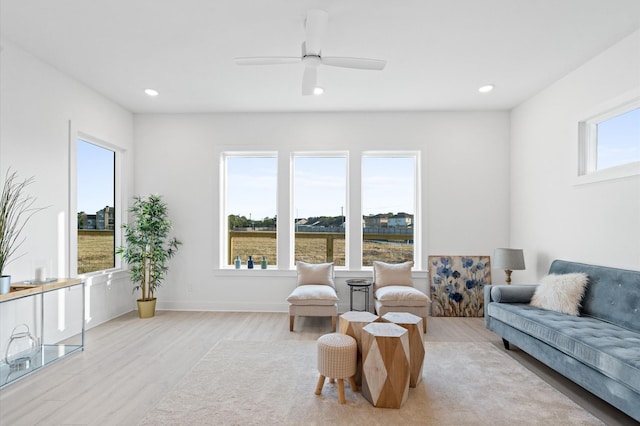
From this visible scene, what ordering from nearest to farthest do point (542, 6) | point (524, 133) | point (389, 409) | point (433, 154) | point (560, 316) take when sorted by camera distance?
1. point (389, 409)
2. point (542, 6)
3. point (560, 316)
4. point (524, 133)
5. point (433, 154)

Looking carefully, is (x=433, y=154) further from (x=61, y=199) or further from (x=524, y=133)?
(x=61, y=199)

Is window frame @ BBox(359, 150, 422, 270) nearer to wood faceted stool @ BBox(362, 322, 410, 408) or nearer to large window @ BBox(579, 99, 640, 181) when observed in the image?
large window @ BBox(579, 99, 640, 181)

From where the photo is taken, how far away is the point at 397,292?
4.40m

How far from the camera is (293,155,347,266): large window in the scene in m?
5.49

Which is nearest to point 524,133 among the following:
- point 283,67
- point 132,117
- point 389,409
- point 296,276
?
point 283,67

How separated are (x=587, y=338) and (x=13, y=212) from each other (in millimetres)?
4968

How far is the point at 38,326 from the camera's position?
11.8 feet

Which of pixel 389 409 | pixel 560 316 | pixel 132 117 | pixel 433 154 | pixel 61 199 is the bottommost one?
pixel 389 409

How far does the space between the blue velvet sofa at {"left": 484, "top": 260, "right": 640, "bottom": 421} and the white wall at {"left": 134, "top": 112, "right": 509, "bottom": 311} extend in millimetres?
1514

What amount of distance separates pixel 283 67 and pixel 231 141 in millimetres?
1931

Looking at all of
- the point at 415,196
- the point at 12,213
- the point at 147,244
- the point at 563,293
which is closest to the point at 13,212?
the point at 12,213

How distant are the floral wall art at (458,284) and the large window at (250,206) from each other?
2.45 m

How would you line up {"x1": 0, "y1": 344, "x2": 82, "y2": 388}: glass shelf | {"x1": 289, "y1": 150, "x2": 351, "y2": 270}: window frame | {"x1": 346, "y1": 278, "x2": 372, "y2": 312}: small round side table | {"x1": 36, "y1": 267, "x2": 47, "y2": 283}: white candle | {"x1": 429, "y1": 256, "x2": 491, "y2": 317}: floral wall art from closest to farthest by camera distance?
{"x1": 0, "y1": 344, "x2": 82, "y2": 388}: glass shelf → {"x1": 36, "y1": 267, "x2": 47, "y2": 283}: white candle → {"x1": 346, "y1": 278, "x2": 372, "y2": 312}: small round side table → {"x1": 429, "y1": 256, "x2": 491, "y2": 317}: floral wall art → {"x1": 289, "y1": 150, "x2": 351, "y2": 270}: window frame

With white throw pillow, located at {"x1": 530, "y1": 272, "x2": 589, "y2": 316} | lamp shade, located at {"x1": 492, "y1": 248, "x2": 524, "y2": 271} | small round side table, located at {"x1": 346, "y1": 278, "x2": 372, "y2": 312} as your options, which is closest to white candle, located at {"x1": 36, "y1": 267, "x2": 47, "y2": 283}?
small round side table, located at {"x1": 346, "y1": 278, "x2": 372, "y2": 312}
